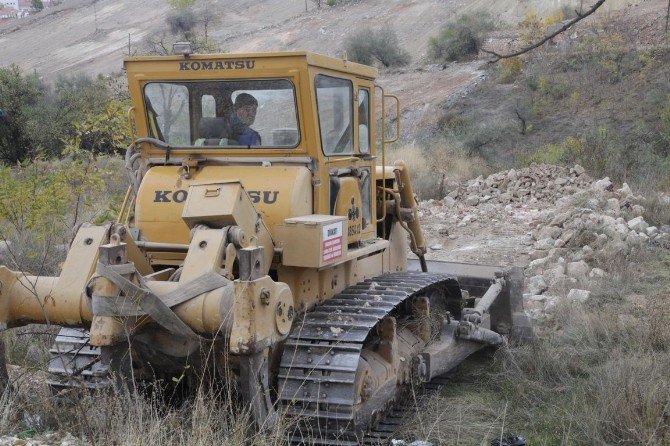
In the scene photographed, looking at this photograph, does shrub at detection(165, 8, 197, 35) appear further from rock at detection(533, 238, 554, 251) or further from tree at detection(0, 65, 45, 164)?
rock at detection(533, 238, 554, 251)

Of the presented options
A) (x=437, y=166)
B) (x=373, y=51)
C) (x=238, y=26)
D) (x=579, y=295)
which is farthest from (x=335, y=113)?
(x=238, y=26)

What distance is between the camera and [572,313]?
8656 mm

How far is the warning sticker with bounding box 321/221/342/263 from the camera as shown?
546 centimetres

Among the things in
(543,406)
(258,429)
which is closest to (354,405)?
(258,429)

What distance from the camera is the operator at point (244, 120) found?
19.9ft

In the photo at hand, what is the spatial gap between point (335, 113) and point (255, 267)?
6.48 feet

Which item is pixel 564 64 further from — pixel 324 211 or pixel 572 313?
pixel 324 211

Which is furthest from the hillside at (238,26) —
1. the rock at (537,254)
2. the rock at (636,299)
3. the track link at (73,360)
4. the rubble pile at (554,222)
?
the track link at (73,360)

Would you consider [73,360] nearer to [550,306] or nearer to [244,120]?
[244,120]

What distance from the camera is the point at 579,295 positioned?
947 cm

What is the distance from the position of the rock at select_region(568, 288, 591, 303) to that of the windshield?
4.74 meters

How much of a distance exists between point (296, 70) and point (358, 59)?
34246 millimetres

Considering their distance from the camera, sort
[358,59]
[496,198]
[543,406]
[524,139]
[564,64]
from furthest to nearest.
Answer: [358,59] < [564,64] < [524,139] < [496,198] < [543,406]

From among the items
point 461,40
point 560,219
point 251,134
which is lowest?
point 560,219
